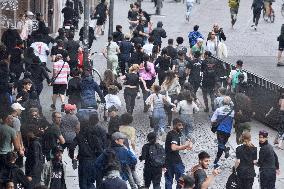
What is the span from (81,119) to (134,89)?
167 inches

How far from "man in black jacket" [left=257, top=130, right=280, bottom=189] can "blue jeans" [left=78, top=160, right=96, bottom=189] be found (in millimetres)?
3023

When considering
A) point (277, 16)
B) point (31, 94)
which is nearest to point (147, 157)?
point (31, 94)

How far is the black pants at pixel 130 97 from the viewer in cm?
2741

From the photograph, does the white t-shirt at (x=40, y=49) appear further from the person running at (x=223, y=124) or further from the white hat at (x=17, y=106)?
the person running at (x=223, y=124)

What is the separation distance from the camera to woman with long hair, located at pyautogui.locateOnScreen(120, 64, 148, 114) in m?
27.2

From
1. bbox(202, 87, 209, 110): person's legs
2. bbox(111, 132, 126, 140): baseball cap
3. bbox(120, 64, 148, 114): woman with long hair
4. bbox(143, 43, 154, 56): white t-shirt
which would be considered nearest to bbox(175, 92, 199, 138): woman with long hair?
bbox(120, 64, 148, 114): woman with long hair

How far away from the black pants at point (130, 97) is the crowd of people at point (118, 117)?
0.03 metres

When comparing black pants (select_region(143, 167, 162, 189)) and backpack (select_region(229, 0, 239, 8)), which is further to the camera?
backpack (select_region(229, 0, 239, 8))

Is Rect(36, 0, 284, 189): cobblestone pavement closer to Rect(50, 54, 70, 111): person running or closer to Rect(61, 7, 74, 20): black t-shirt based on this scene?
Rect(50, 54, 70, 111): person running

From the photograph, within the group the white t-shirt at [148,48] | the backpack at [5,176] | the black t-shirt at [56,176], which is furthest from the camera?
the white t-shirt at [148,48]

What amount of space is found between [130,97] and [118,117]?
5.42 metres

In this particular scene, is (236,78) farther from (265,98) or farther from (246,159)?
(246,159)

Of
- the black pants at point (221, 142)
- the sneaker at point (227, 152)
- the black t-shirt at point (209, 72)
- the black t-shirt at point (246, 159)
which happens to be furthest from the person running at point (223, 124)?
the black t-shirt at point (209, 72)

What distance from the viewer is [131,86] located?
27.3m
